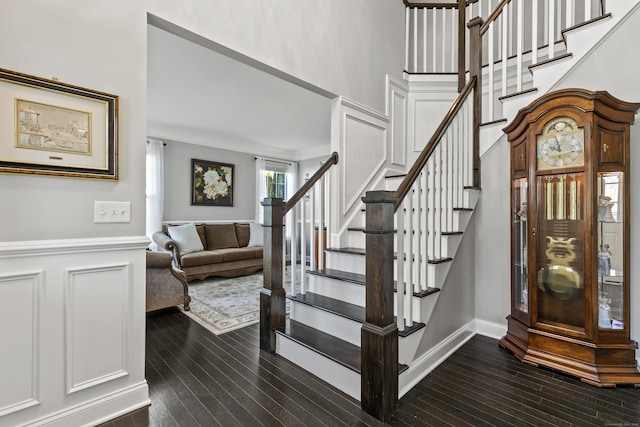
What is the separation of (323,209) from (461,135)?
4.44 feet

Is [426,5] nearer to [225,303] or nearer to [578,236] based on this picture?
[578,236]

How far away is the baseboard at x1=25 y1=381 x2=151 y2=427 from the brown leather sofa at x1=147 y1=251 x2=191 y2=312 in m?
1.56

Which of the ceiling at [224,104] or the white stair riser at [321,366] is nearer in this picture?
the white stair riser at [321,366]

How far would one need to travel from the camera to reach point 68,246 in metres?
1.53

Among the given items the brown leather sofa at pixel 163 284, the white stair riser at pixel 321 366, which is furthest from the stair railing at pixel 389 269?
the brown leather sofa at pixel 163 284

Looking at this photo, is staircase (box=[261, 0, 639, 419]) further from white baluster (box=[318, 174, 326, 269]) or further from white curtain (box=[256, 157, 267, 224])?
white curtain (box=[256, 157, 267, 224])

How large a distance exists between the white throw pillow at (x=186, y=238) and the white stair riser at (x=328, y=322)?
306cm

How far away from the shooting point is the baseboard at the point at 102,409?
152 centimetres

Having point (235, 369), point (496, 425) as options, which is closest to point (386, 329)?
point (496, 425)

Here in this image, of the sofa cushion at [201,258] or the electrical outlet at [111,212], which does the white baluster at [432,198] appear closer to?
the electrical outlet at [111,212]

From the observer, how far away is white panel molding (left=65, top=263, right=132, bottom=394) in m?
1.56

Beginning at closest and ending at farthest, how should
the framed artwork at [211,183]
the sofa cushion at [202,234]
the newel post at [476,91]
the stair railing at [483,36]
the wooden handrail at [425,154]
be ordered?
the wooden handrail at [425,154] → the newel post at [476,91] → the stair railing at [483,36] → the sofa cushion at [202,234] → the framed artwork at [211,183]

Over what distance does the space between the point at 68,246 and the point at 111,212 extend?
0.82 feet

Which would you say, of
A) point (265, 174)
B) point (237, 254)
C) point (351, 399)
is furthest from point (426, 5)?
point (265, 174)
